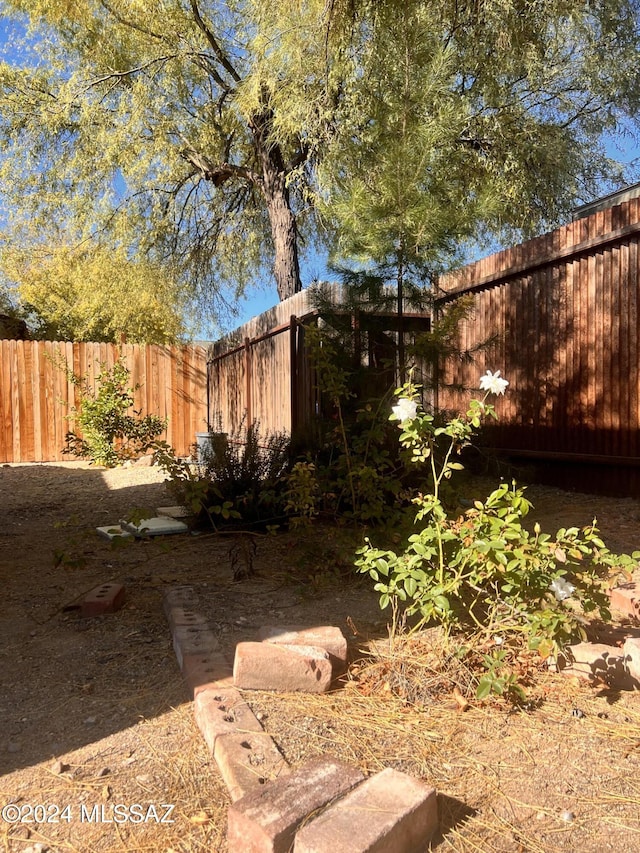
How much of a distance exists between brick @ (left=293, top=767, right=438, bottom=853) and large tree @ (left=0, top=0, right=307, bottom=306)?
812 cm

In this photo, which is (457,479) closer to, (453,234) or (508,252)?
(453,234)

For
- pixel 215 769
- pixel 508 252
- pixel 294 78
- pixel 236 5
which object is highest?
pixel 236 5

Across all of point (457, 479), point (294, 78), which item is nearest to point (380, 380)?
point (457, 479)

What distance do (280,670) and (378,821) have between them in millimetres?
843

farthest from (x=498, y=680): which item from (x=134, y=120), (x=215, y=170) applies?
(x=215, y=170)

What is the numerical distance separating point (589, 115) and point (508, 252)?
426cm

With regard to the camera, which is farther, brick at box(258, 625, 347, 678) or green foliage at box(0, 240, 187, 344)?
green foliage at box(0, 240, 187, 344)

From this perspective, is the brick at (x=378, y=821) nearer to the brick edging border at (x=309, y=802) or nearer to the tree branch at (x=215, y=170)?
the brick edging border at (x=309, y=802)

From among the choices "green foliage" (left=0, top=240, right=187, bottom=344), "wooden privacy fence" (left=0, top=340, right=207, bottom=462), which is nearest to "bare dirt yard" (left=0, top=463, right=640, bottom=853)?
"wooden privacy fence" (left=0, top=340, right=207, bottom=462)

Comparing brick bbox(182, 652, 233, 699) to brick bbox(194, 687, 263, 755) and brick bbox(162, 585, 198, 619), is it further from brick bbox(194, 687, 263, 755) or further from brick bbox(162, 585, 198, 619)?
brick bbox(162, 585, 198, 619)

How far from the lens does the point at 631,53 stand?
744cm

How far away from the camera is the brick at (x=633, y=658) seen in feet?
7.28

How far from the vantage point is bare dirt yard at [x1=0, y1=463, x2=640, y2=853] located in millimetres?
1576

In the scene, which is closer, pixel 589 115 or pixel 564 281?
pixel 564 281
